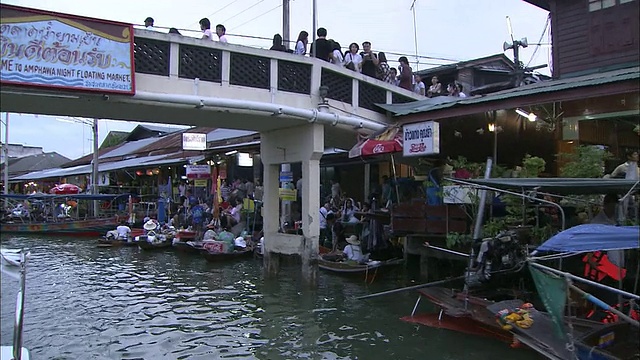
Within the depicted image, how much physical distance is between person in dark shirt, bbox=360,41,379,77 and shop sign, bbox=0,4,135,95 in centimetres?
637

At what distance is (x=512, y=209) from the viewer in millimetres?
9789

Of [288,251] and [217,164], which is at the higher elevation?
[217,164]

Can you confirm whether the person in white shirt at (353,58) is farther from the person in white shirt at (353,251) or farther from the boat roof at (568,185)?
the boat roof at (568,185)

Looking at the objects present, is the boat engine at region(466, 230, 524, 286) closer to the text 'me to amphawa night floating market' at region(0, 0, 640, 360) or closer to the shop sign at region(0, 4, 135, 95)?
the text 'me to amphawa night floating market' at region(0, 0, 640, 360)

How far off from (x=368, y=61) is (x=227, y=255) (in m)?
7.64

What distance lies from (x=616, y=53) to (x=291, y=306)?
31.4ft

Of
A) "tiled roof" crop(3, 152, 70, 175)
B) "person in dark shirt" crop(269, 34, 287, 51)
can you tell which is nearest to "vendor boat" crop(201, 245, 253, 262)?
"person in dark shirt" crop(269, 34, 287, 51)

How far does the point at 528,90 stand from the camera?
1052 centimetres

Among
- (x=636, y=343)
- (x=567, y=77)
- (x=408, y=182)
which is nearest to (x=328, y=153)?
(x=408, y=182)

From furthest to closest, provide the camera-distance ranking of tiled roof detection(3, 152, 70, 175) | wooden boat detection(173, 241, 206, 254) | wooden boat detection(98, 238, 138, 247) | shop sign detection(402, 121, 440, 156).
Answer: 1. tiled roof detection(3, 152, 70, 175)
2. wooden boat detection(98, 238, 138, 247)
3. wooden boat detection(173, 241, 206, 254)
4. shop sign detection(402, 121, 440, 156)

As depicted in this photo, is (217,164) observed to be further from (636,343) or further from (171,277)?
(636,343)

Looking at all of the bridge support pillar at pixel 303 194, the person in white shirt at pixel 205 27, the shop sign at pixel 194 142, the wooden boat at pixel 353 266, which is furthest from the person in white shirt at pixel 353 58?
the shop sign at pixel 194 142

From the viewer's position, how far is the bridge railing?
407 inches

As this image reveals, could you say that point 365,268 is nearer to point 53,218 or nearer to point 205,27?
point 205,27
